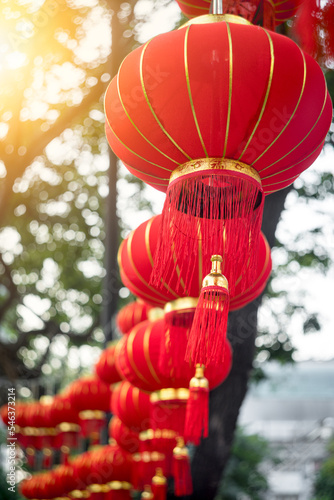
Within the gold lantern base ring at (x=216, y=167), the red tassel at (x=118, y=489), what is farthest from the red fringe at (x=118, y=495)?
the gold lantern base ring at (x=216, y=167)

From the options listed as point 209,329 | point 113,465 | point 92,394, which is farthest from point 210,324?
point 92,394

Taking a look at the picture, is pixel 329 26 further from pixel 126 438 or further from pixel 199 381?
pixel 126 438

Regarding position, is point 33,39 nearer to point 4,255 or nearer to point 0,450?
point 4,255

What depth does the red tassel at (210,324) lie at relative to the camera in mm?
1703

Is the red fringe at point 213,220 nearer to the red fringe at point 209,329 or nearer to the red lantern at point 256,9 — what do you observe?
the red fringe at point 209,329

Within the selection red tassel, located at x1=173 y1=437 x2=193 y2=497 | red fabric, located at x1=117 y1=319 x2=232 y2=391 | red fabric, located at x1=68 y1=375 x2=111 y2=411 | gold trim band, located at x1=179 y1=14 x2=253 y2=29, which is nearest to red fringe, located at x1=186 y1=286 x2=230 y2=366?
gold trim band, located at x1=179 y1=14 x2=253 y2=29

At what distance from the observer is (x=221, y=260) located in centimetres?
181

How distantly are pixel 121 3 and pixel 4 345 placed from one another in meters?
5.15

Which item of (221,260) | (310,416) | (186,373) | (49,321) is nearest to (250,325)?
(186,373)

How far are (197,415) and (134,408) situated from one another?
1.38 m

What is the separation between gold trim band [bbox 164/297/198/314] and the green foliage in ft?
30.9

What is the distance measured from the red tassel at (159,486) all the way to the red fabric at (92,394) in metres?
1.49

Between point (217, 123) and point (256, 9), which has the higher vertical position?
point (256, 9)

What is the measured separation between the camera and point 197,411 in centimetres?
226
